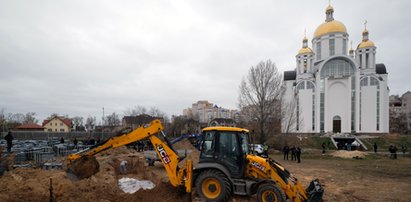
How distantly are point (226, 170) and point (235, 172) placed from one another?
0.87 feet

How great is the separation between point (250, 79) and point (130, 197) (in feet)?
82.6

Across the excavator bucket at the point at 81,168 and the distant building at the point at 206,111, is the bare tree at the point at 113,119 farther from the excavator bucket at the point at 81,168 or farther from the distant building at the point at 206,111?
the excavator bucket at the point at 81,168

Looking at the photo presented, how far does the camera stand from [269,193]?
6.30 metres

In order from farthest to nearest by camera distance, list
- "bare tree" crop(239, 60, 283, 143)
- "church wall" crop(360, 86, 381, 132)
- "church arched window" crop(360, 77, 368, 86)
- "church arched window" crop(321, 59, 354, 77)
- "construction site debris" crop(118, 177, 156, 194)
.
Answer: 1. "church arched window" crop(321, 59, 354, 77)
2. "church arched window" crop(360, 77, 368, 86)
3. "church wall" crop(360, 86, 381, 132)
4. "bare tree" crop(239, 60, 283, 143)
5. "construction site debris" crop(118, 177, 156, 194)

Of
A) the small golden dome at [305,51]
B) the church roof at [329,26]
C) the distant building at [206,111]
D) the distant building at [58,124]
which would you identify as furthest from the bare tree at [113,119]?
the church roof at [329,26]

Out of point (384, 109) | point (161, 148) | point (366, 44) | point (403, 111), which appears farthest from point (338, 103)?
point (403, 111)

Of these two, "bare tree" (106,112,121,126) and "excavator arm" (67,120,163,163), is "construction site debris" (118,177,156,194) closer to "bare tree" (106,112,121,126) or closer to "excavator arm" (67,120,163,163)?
"excavator arm" (67,120,163,163)

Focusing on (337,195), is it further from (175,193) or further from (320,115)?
(320,115)

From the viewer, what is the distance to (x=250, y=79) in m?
30.4

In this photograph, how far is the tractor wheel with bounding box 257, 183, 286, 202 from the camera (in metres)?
6.14

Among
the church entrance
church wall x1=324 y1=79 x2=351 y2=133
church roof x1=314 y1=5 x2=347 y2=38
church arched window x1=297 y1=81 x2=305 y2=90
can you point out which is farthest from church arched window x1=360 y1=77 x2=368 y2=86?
church roof x1=314 y1=5 x2=347 y2=38

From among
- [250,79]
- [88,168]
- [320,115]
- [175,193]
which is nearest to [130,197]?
[175,193]

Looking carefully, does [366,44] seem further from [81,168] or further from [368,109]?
[81,168]

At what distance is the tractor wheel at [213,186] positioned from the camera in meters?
6.72
